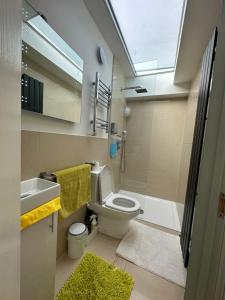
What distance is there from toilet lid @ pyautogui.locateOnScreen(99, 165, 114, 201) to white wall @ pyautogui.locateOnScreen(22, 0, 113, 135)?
0.55 meters

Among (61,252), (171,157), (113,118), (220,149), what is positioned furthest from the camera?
(171,157)

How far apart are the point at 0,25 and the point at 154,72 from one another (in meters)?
2.61

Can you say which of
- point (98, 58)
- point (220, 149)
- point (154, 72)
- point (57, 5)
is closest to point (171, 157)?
point (154, 72)

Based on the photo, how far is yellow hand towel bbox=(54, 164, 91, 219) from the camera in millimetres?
1188

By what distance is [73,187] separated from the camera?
130 cm

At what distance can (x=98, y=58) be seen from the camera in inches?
67.7

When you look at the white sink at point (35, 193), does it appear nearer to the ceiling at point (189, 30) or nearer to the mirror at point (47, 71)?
the mirror at point (47, 71)

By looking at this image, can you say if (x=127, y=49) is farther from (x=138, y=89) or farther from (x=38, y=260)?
(x=38, y=260)

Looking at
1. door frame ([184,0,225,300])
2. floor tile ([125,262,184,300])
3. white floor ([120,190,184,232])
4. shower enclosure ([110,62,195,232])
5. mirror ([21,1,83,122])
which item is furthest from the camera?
shower enclosure ([110,62,195,232])

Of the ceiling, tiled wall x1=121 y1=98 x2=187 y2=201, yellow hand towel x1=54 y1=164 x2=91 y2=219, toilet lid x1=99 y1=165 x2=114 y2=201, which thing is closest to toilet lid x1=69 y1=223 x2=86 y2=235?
yellow hand towel x1=54 y1=164 x2=91 y2=219

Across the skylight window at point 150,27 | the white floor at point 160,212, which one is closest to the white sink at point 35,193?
the white floor at point 160,212

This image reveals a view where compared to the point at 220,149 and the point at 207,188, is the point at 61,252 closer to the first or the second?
the point at 207,188

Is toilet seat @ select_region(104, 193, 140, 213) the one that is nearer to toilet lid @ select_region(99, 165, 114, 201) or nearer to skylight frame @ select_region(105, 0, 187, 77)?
toilet lid @ select_region(99, 165, 114, 201)

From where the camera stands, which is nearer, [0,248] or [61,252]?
[0,248]
